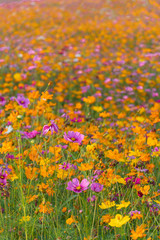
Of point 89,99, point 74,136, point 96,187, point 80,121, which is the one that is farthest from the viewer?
point 89,99

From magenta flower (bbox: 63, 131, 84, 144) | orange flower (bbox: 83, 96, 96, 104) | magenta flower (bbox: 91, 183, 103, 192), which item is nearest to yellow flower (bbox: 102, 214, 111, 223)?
magenta flower (bbox: 91, 183, 103, 192)

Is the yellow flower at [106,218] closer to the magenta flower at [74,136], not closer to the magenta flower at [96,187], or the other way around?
the magenta flower at [96,187]

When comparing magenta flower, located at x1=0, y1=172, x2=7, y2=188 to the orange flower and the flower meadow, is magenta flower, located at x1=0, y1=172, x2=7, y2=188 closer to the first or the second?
the flower meadow

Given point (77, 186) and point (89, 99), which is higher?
point (77, 186)

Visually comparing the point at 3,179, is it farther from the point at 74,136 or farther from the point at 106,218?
the point at 106,218

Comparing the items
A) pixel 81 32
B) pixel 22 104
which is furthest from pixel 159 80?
pixel 81 32

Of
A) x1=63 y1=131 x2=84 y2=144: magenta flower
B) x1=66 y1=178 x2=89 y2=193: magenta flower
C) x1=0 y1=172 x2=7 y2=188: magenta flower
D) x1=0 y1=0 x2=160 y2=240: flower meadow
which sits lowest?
x1=0 y1=0 x2=160 y2=240: flower meadow

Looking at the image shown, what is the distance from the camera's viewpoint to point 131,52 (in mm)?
7395

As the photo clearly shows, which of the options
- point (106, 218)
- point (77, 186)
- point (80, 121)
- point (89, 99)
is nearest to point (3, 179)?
point (77, 186)

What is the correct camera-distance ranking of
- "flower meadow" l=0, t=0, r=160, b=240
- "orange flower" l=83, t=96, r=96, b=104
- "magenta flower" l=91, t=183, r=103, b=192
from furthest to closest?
"orange flower" l=83, t=96, r=96, b=104 < "flower meadow" l=0, t=0, r=160, b=240 < "magenta flower" l=91, t=183, r=103, b=192

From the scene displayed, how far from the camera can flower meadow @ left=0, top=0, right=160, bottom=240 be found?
4.64 feet

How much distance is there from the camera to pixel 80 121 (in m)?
2.15

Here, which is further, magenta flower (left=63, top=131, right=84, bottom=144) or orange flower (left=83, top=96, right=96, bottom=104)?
orange flower (left=83, top=96, right=96, bottom=104)

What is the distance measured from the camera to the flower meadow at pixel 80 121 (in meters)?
1.41
